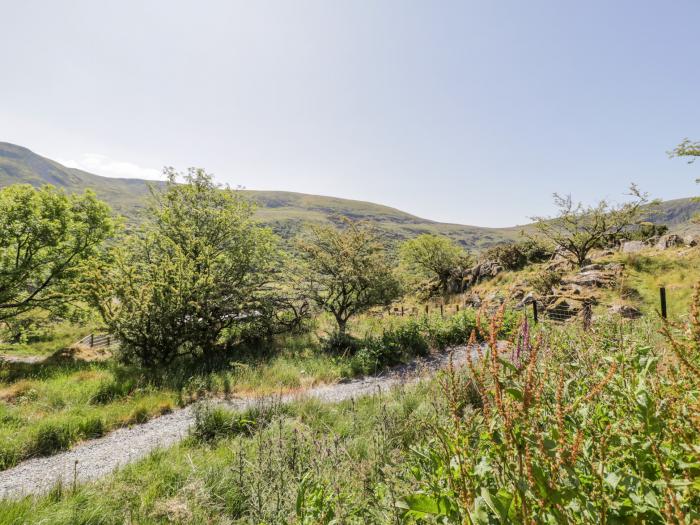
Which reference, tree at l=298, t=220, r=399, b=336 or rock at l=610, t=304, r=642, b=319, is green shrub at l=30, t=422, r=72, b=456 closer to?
tree at l=298, t=220, r=399, b=336

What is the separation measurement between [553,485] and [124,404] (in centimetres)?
1047

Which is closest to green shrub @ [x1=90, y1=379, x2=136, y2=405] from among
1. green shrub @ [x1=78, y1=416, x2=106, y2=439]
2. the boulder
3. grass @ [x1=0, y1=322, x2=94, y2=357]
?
green shrub @ [x1=78, y1=416, x2=106, y2=439]

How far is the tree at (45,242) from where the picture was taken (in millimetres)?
12992

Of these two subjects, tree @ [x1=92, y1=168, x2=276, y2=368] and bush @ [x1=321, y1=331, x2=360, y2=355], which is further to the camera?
bush @ [x1=321, y1=331, x2=360, y2=355]

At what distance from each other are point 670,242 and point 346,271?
26221mm

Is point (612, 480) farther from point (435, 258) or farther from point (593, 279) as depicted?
point (435, 258)

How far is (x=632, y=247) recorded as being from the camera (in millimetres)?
26328

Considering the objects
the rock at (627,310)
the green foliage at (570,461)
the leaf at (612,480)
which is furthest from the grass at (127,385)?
the leaf at (612,480)

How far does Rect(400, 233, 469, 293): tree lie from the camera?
34.9 m

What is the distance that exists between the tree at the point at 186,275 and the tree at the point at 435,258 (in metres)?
21.6

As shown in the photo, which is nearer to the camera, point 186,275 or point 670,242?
point 186,275

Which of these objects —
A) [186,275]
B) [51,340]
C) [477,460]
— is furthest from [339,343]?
[51,340]

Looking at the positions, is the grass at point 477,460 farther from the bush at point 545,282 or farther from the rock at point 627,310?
the bush at point 545,282

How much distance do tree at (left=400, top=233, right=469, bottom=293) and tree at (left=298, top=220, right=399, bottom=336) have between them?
19758mm
